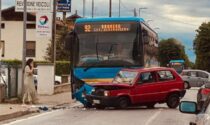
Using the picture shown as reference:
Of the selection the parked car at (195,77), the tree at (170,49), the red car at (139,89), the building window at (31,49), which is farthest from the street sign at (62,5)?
the tree at (170,49)

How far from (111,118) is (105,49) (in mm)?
5027

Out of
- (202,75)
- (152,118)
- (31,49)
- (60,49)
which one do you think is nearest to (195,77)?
(202,75)

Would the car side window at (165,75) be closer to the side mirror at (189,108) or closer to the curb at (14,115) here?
the curb at (14,115)

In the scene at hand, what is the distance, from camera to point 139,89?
2122 centimetres

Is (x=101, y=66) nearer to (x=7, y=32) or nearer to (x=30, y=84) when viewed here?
(x=30, y=84)

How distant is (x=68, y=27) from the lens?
6706 centimetres

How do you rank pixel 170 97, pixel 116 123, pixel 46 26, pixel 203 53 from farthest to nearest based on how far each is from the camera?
pixel 203 53 < pixel 46 26 < pixel 170 97 < pixel 116 123

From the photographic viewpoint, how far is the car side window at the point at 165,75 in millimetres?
21844

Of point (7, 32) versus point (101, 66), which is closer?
point (101, 66)

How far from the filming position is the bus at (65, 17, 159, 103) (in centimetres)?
2208

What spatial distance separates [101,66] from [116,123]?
6.26 m

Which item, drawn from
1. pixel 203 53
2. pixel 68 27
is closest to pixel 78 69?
pixel 68 27

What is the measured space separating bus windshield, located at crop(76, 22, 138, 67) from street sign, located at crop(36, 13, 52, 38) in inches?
174

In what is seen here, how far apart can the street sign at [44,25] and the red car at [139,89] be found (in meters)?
5.83
